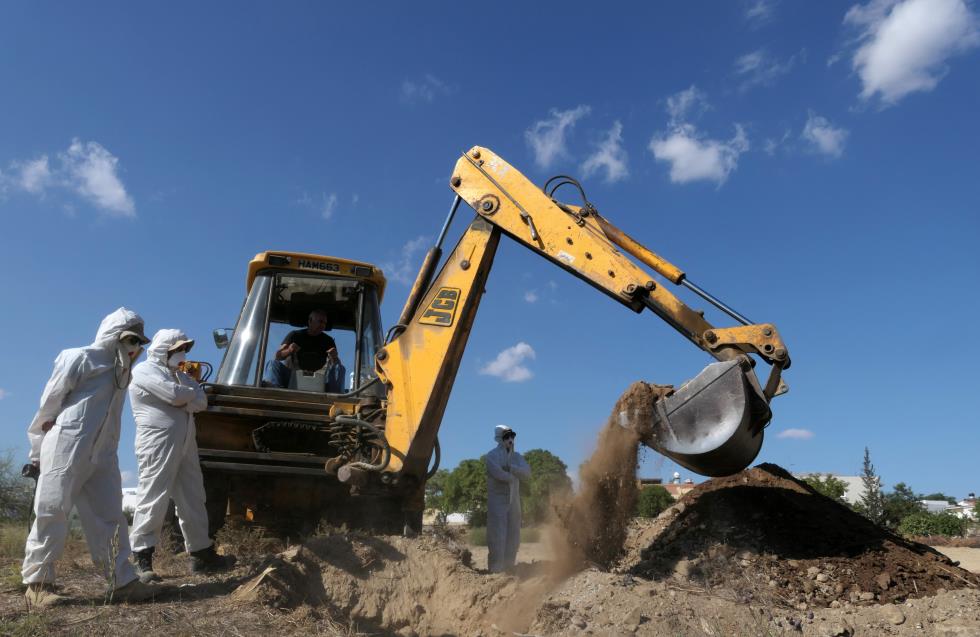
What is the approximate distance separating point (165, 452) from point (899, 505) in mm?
A: 20600

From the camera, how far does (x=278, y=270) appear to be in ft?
26.2

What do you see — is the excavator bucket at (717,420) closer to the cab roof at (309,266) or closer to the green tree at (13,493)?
the cab roof at (309,266)

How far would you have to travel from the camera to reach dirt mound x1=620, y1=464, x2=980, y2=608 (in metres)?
6.27

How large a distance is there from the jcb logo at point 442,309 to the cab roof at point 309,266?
1.81 meters

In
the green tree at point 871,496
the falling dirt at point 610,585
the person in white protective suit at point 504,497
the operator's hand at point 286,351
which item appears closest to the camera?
the falling dirt at point 610,585

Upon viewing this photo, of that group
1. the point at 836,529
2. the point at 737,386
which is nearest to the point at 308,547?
the point at 737,386

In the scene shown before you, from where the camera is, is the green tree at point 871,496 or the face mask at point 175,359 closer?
the face mask at point 175,359

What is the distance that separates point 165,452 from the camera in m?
5.61

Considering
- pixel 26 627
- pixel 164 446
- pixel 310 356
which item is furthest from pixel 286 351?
pixel 26 627

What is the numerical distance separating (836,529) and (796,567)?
87 centimetres

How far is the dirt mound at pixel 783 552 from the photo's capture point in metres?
6.27

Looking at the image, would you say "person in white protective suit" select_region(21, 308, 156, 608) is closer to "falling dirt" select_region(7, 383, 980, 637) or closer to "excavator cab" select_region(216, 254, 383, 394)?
"falling dirt" select_region(7, 383, 980, 637)

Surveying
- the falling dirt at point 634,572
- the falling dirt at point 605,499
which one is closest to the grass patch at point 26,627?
the falling dirt at point 634,572

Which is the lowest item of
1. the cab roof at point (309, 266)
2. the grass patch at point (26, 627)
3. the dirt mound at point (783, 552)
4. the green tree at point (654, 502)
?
the grass patch at point (26, 627)
